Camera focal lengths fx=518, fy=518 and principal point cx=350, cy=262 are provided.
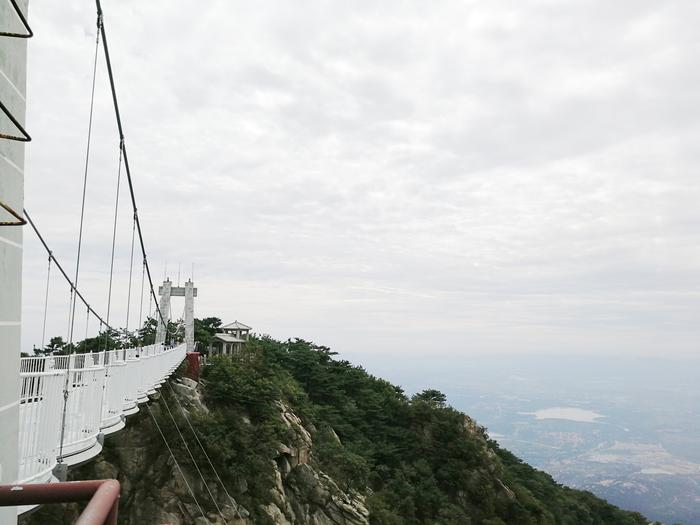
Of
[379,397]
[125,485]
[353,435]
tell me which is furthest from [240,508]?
[379,397]

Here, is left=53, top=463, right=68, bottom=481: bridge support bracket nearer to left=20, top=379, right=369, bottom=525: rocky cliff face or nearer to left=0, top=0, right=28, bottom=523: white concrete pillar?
left=0, top=0, right=28, bottom=523: white concrete pillar

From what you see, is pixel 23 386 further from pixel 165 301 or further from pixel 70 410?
pixel 165 301

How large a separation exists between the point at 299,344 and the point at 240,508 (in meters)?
13.8

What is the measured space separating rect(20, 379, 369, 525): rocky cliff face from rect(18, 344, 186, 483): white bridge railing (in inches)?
152

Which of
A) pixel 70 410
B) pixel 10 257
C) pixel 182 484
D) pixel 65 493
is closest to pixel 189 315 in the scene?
pixel 182 484

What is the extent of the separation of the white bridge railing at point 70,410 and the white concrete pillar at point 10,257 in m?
0.50

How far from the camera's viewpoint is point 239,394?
15.7m

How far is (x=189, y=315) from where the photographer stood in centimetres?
2069

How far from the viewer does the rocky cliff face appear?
37.8 ft

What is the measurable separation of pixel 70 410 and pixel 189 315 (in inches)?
633

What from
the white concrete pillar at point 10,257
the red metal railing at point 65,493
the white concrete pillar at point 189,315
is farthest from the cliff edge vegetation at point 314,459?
the red metal railing at point 65,493

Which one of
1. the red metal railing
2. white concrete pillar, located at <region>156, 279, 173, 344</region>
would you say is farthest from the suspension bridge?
white concrete pillar, located at <region>156, 279, 173, 344</region>

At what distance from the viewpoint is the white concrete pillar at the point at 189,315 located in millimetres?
19891

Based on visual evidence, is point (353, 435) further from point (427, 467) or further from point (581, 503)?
point (581, 503)
